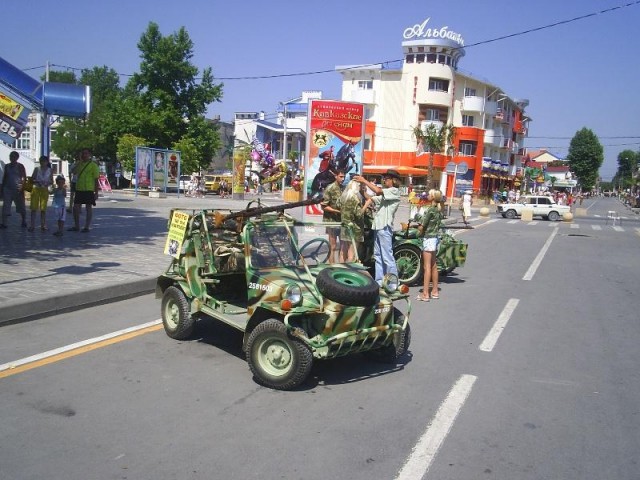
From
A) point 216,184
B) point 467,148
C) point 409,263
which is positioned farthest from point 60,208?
point 467,148

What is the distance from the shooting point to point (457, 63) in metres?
57.4

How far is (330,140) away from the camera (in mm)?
15031

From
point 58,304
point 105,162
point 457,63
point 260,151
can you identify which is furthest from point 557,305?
point 457,63

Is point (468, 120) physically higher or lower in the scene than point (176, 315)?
higher

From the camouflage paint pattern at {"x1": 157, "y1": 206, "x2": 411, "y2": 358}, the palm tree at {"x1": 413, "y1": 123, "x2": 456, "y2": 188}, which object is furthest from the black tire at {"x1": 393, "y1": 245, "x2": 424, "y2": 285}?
the palm tree at {"x1": 413, "y1": 123, "x2": 456, "y2": 188}

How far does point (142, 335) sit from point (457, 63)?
5687cm

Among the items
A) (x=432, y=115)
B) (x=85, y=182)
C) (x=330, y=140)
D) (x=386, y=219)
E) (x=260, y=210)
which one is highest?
(x=432, y=115)

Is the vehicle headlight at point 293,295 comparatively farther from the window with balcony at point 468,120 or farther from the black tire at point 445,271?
the window with balcony at point 468,120

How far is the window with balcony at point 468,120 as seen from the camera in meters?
59.8

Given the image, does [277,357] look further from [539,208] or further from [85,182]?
[539,208]

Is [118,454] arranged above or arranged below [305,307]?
below

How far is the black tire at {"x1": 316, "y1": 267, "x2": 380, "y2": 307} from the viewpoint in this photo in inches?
195

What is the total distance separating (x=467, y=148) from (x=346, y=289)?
5796cm

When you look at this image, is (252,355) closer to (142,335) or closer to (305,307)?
(305,307)
